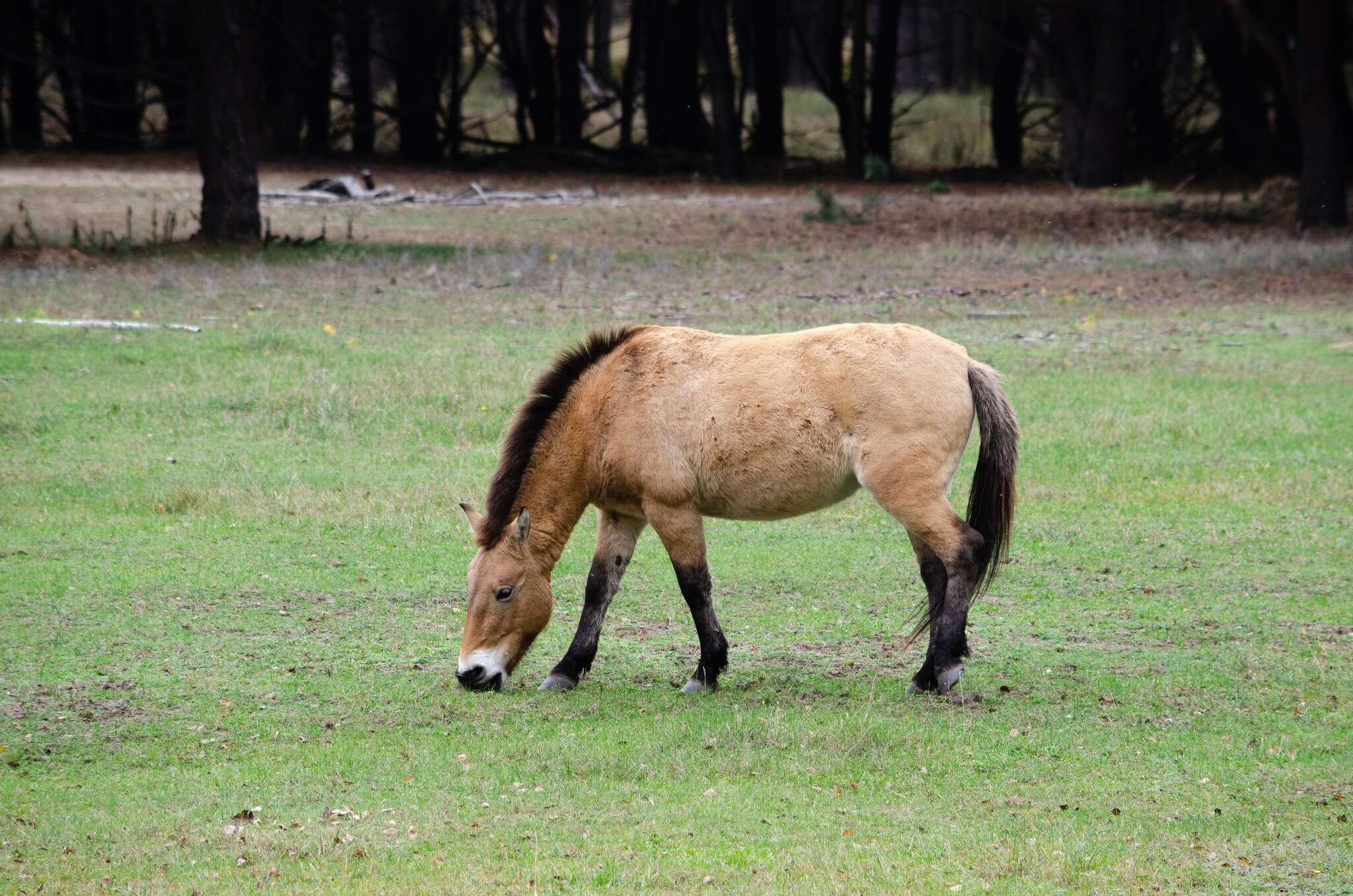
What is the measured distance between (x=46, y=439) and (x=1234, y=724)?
892cm

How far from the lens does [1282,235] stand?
920 inches

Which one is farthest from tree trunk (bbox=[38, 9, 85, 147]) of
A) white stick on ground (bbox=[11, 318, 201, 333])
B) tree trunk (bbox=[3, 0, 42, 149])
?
white stick on ground (bbox=[11, 318, 201, 333])

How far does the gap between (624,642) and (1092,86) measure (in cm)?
2552

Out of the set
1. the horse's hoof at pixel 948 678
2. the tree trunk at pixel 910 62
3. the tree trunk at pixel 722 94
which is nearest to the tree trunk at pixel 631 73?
the tree trunk at pixel 722 94

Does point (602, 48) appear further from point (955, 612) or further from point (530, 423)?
point (955, 612)

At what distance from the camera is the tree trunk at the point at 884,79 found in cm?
3506

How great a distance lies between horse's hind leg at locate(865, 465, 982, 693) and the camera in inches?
255

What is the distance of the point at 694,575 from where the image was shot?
6680 millimetres

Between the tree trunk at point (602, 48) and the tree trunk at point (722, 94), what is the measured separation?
12.5 metres

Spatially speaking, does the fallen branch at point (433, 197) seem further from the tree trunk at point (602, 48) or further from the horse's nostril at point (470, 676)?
the horse's nostril at point (470, 676)

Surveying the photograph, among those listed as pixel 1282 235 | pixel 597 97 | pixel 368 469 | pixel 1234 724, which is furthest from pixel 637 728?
pixel 597 97

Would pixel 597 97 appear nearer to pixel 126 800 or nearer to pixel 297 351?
pixel 297 351

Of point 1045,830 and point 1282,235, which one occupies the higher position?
point 1282,235

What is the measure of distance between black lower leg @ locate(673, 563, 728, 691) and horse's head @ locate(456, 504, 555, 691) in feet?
2.08
